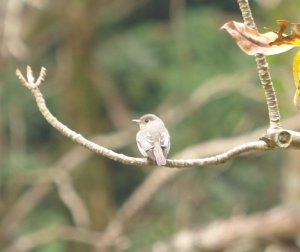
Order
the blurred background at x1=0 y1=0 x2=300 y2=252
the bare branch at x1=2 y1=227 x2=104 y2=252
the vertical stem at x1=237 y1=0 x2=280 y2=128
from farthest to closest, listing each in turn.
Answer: the blurred background at x1=0 y1=0 x2=300 y2=252 < the bare branch at x1=2 y1=227 x2=104 y2=252 < the vertical stem at x1=237 y1=0 x2=280 y2=128

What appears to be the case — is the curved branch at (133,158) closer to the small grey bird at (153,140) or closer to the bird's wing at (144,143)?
the small grey bird at (153,140)

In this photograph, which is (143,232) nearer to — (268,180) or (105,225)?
(105,225)

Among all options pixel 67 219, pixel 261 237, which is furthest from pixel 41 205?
pixel 261 237

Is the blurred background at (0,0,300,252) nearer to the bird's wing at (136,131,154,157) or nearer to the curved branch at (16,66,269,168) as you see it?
the bird's wing at (136,131,154,157)

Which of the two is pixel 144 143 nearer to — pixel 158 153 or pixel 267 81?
pixel 158 153

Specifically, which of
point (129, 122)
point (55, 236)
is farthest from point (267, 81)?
point (129, 122)

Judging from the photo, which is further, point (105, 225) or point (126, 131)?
point (105, 225)

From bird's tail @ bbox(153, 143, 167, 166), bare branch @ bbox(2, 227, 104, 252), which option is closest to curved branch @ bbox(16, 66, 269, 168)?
bird's tail @ bbox(153, 143, 167, 166)
